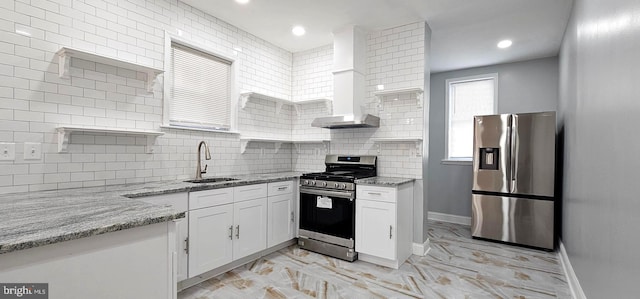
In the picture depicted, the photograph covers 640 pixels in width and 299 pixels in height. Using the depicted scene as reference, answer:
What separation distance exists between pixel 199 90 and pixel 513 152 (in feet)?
12.8

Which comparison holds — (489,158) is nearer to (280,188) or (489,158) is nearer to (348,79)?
(348,79)

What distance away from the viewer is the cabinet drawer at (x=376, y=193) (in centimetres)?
299

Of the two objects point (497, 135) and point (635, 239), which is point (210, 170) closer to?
point (635, 239)

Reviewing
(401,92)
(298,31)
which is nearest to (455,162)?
(401,92)

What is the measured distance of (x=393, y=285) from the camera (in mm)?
2648

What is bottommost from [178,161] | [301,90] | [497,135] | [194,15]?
[178,161]

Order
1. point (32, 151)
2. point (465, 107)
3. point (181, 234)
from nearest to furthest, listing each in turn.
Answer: point (32, 151)
point (181, 234)
point (465, 107)

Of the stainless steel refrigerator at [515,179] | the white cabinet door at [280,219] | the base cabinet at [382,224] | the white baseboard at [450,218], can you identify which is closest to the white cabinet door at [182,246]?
the white cabinet door at [280,219]

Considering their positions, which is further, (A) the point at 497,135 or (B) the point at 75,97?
(A) the point at 497,135

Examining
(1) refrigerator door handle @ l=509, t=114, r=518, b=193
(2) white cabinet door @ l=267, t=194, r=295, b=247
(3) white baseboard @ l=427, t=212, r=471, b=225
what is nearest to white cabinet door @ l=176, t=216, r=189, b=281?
(2) white cabinet door @ l=267, t=194, r=295, b=247

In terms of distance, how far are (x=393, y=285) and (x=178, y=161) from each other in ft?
7.87

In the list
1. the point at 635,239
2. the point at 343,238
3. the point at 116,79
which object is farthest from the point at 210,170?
the point at 635,239

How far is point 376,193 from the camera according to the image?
308cm

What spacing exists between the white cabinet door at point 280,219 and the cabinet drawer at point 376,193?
2.92 feet
